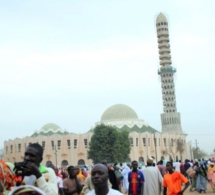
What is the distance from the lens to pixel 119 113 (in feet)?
274

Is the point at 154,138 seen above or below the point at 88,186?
above

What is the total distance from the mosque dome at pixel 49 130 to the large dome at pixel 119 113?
8051 mm

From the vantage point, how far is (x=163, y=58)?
81875 mm

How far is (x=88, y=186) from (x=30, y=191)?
452 centimetres

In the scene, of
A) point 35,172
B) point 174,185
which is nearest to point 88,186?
point 174,185

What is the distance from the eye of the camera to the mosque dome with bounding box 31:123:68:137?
80.9 meters

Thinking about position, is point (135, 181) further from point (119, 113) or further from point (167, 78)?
point (119, 113)

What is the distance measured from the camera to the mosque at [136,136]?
243 ft

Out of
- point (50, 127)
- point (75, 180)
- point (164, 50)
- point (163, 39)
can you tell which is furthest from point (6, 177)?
point (163, 39)

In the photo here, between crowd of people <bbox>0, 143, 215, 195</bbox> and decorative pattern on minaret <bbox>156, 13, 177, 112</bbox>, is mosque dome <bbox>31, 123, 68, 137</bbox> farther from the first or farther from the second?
crowd of people <bbox>0, 143, 215, 195</bbox>

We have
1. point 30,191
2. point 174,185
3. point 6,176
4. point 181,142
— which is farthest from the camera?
point 181,142

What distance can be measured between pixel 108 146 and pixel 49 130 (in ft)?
88.1

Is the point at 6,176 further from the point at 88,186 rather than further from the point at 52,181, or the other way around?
the point at 88,186

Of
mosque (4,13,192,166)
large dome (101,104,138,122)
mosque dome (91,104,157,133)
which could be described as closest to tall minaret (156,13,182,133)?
mosque (4,13,192,166)
